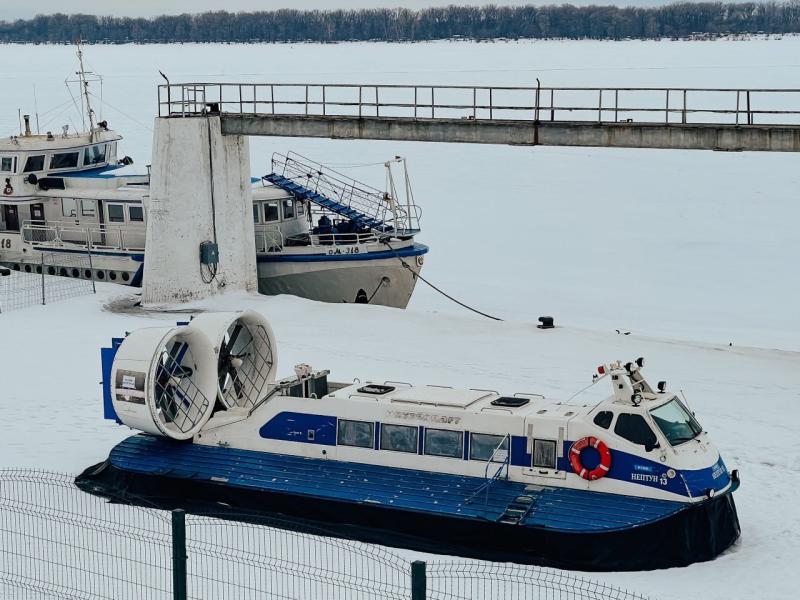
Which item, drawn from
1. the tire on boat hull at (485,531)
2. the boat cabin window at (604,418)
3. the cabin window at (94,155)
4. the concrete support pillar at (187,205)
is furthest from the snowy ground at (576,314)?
the cabin window at (94,155)

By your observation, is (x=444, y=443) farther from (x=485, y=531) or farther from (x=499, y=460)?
(x=485, y=531)

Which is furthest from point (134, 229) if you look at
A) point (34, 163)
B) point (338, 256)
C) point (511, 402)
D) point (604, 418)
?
point (604, 418)

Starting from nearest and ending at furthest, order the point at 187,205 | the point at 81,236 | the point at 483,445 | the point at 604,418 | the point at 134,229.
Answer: the point at 604,418 < the point at 483,445 < the point at 187,205 < the point at 134,229 < the point at 81,236

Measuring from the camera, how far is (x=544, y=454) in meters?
14.7

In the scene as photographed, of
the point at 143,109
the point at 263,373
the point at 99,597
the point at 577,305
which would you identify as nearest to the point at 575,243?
the point at 577,305

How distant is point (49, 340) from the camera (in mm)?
25469

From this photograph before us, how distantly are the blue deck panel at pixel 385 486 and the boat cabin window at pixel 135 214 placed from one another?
1586 centimetres

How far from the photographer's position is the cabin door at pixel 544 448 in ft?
47.8

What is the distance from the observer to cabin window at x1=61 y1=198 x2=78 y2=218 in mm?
33062

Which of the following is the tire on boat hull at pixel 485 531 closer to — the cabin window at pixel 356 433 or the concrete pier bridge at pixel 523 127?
the cabin window at pixel 356 433

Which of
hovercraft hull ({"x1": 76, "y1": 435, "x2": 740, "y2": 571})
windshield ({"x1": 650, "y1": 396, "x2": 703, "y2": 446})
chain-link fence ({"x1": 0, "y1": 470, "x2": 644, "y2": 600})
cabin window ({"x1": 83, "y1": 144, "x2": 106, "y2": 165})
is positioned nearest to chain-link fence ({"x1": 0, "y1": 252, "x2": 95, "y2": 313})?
cabin window ({"x1": 83, "y1": 144, "x2": 106, "y2": 165})

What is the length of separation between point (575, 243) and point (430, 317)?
15048 mm

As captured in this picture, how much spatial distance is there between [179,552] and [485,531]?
4.61m

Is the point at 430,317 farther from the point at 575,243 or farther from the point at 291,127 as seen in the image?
the point at 575,243
